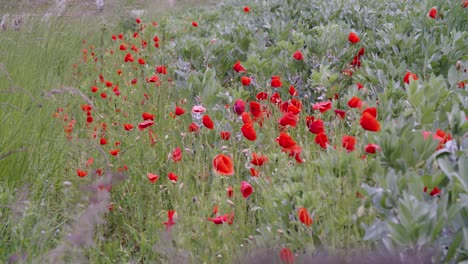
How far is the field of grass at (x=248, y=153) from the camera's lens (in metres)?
1.84

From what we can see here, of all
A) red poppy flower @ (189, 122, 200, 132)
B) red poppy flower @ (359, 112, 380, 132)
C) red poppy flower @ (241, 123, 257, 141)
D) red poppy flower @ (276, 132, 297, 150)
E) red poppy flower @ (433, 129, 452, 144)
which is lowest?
red poppy flower @ (189, 122, 200, 132)

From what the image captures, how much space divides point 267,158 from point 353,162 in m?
0.53

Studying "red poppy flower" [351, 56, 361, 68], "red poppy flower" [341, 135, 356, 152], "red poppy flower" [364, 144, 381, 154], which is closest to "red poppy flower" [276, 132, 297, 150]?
"red poppy flower" [341, 135, 356, 152]

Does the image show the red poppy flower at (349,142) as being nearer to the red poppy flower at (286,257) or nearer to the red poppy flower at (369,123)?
the red poppy flower at (369,123)

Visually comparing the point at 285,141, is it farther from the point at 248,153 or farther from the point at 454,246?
the point at 454,246

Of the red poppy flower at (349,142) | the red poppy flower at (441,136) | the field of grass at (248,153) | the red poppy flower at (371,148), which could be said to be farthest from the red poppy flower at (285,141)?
the red poppy flower at (441,136)

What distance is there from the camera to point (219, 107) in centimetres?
349

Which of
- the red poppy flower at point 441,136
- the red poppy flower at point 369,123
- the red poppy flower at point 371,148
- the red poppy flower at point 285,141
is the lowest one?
the red poppy flower at point 285,141

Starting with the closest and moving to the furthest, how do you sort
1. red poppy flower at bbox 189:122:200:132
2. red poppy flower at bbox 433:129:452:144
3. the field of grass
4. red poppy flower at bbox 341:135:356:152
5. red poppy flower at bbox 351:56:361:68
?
the field of grass → red poppy flower at bbox 433:129:452:144 → red poppy flower at bbox 341:135:356:152 → red poppy flower at bbox 189:122:200:132 → red poppy flower at bbox 351:56:361:68

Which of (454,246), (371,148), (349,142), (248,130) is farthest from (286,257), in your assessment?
(248,130)

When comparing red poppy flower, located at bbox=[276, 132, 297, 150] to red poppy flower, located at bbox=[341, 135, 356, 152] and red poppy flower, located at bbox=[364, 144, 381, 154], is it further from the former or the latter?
red poppy flower, located at bbox=[364, 144, 381, 154]

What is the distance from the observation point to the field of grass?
72.4 inches

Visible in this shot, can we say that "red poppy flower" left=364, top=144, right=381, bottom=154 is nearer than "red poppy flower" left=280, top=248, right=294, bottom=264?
No

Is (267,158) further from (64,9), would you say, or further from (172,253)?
(64,9)
